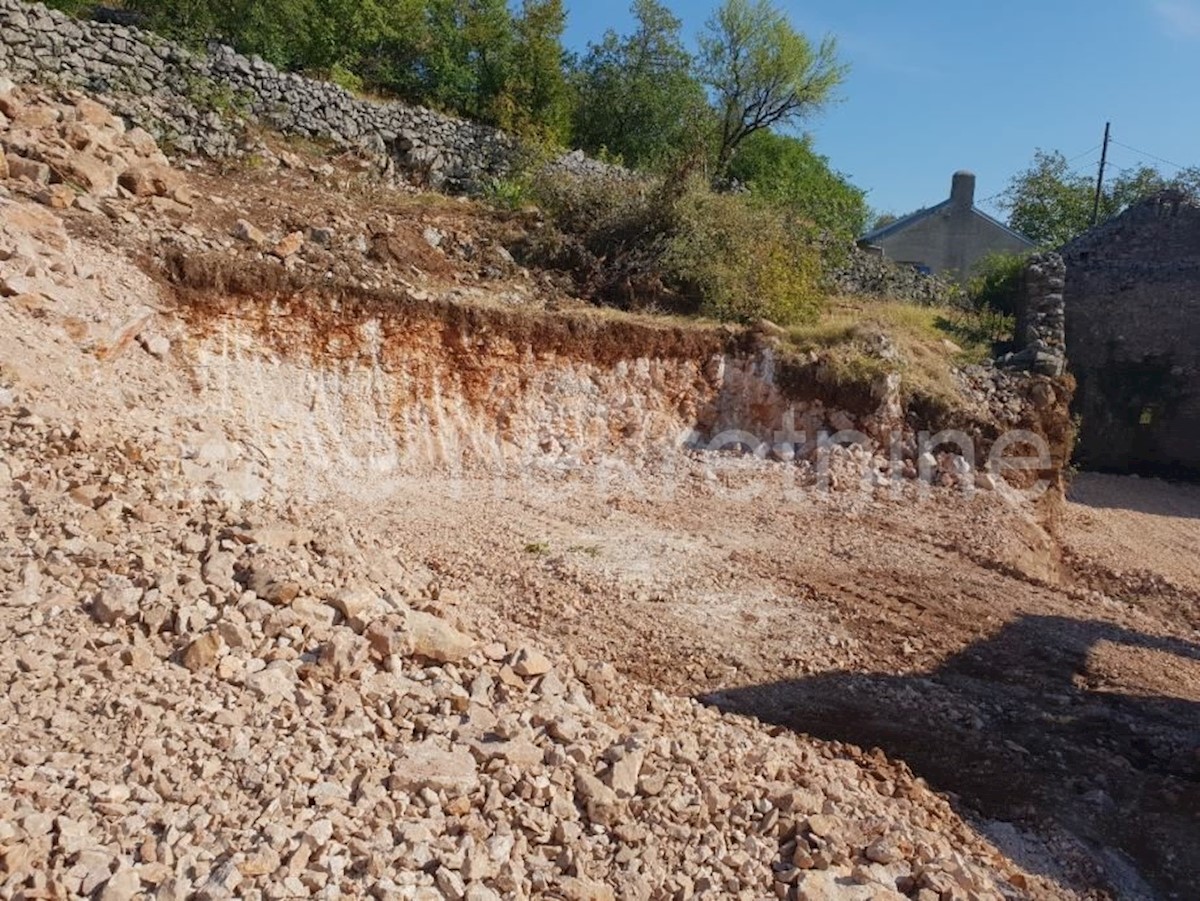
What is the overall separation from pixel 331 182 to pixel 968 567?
28.0 feet

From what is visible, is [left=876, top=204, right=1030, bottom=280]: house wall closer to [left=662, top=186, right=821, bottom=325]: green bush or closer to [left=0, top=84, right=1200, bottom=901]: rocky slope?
[left=662, top=186, right=821, bottom=325]: green bush

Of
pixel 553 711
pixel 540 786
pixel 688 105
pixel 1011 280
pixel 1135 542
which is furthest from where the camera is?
pixel 688 105

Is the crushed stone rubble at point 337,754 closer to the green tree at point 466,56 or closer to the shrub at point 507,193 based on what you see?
the shrub at point 507,193

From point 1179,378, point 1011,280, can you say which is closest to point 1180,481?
point 1179,378

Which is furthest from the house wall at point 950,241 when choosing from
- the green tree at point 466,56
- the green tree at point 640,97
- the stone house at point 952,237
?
the green tree at point 466,56

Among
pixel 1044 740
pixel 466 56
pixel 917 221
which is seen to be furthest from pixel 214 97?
pixel 917 221

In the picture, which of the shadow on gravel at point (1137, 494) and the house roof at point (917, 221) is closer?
the shadow on gravel at point (1137, 494)

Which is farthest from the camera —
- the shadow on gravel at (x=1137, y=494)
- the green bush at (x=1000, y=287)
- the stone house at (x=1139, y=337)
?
the green bush at (x=1000, y=287)

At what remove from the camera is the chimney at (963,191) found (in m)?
24.0

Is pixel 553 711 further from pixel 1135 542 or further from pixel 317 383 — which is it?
pixel 1135 542

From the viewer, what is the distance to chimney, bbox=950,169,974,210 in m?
24.0

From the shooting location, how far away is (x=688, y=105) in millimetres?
18781

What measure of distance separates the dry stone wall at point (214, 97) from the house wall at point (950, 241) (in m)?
14.3

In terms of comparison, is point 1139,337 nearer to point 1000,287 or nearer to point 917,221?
point 1000,287
